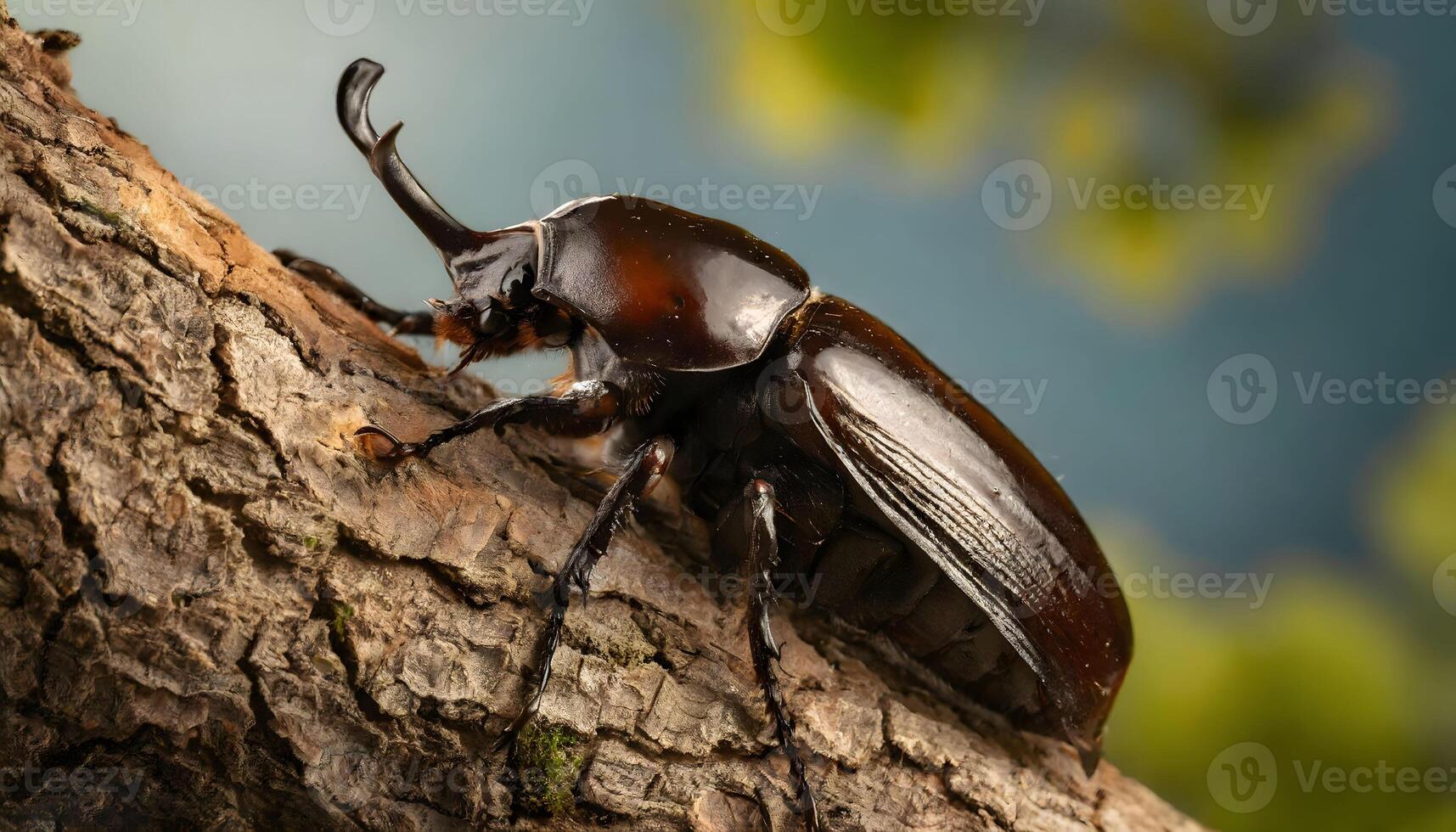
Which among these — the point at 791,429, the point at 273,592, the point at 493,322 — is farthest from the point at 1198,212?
the point at 273,592

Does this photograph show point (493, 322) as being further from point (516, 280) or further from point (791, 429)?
point (791, 429)

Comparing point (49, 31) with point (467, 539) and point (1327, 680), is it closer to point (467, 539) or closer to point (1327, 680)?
point (467, 539)

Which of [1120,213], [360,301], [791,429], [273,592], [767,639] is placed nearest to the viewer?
[273,592]

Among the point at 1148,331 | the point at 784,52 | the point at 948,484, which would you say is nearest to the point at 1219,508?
the point at 1148,331

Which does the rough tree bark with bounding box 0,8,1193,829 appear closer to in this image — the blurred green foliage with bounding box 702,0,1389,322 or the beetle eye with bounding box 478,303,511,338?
the beetle eye with bounding box 478,303,511,338

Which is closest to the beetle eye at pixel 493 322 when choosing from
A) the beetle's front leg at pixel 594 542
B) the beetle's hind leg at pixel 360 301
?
the beetle's hind leg at pixel 360 301

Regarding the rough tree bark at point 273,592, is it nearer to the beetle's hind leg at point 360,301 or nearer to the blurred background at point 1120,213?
the beetle's hind leg at point 360,301

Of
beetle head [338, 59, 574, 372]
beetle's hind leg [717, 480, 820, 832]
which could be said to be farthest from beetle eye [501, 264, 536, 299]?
beetle's hind leg [717, 480, 820, 832]
